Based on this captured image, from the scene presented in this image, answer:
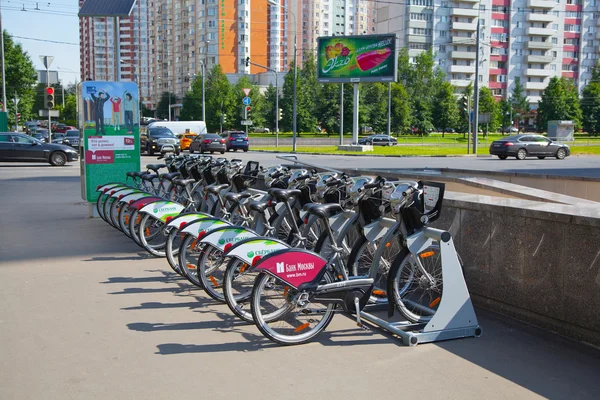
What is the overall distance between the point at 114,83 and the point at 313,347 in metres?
8.29

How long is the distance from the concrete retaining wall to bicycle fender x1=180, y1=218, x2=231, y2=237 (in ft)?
7.36

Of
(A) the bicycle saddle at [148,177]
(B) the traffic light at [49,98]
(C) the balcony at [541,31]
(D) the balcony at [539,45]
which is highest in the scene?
(C) the balcony at [541,31]

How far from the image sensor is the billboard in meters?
45.6

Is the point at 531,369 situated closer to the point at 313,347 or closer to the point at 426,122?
the point at 313,347

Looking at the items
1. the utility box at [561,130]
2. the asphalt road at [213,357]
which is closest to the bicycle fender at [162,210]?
the asphalt road at [213,357]

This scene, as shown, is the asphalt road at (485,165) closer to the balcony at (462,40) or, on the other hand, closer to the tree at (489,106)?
the tree at (489,106)

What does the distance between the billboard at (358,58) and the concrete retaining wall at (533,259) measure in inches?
1586

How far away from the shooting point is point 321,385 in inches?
169

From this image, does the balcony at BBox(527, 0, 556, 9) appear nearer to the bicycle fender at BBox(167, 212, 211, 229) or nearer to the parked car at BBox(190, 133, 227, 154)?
the parked car at BBox(190, 133, 227, 154)

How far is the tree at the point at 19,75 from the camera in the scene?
6094 centimetres

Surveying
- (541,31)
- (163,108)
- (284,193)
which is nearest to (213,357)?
(284,193)

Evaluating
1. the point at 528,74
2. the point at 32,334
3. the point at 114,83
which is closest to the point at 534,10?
the point at 528,74

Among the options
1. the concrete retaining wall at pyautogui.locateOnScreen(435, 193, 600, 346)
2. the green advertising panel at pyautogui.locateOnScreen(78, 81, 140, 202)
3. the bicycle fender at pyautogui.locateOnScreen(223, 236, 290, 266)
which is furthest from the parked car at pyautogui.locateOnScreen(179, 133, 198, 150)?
the bicycle fender at pyautogui.locateOnScreen(223, 236, 290, 266)

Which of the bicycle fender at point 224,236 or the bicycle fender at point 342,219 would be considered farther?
the bicycle fender at point 342,219
